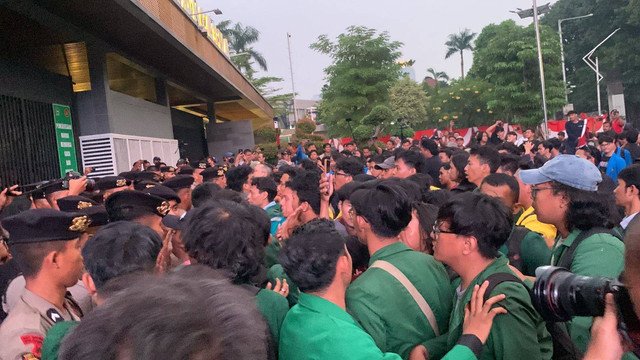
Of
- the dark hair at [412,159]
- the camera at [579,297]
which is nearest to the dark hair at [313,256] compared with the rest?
the camera at [579,297]

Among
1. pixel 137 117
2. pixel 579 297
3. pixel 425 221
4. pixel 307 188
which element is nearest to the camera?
pixel 579 297

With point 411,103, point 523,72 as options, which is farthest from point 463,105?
point 523,72

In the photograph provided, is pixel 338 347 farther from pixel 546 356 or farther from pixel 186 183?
pixel 186 183

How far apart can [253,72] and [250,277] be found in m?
55.0

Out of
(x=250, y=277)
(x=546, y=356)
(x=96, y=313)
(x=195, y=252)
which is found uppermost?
(x=96, y=313)

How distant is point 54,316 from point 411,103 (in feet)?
176

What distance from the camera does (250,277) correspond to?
8.47 feet

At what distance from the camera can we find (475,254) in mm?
2572

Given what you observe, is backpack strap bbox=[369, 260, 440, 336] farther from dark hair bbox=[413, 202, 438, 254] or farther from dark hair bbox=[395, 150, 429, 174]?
dark hair bbox=[395, 150, 429, 174]

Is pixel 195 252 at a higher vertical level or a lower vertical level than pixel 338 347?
higher

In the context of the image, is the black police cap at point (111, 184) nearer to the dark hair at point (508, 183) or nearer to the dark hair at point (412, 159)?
the dark hair at point (412, 159)

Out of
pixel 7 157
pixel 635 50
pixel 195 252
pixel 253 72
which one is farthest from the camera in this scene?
pixel 253 72

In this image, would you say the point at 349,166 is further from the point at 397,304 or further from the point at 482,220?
the point at 397,304

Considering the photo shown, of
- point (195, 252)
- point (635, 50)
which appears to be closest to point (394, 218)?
point (195, 252)
